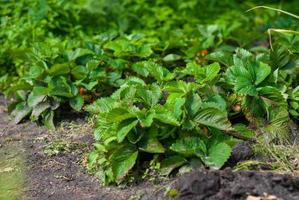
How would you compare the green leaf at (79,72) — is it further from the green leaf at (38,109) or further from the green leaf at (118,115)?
the green leaf at (118,115)

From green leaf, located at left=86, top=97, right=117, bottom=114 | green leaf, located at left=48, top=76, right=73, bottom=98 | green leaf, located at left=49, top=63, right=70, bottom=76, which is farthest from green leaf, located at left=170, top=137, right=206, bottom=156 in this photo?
green leaf, located at left=49, top=63, right=70, bottom=76

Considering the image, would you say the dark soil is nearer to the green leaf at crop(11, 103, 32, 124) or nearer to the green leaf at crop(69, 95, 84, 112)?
the green leaf at crop(69, 95, 84, 112)

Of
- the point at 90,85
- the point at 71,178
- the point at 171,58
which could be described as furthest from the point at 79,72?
the point at 71,178

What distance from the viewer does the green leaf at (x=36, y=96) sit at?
465 cm

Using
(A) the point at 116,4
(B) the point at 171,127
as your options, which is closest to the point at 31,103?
(B) the point at 171,127

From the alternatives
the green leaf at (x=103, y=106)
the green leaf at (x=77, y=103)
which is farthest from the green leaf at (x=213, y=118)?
the green leaf at (x=77, y=103)

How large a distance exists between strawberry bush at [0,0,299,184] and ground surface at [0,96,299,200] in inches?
4.8

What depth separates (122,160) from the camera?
12.1ft

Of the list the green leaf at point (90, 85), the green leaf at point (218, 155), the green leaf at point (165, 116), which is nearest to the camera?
the green leaf at point (218, 155)

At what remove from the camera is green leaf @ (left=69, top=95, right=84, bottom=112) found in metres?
4.64

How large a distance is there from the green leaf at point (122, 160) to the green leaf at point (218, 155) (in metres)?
0.42

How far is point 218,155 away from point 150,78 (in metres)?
1.35

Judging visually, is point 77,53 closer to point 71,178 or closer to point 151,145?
point 71,178

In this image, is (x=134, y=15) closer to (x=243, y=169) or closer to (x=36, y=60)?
(x=36, y=60)
